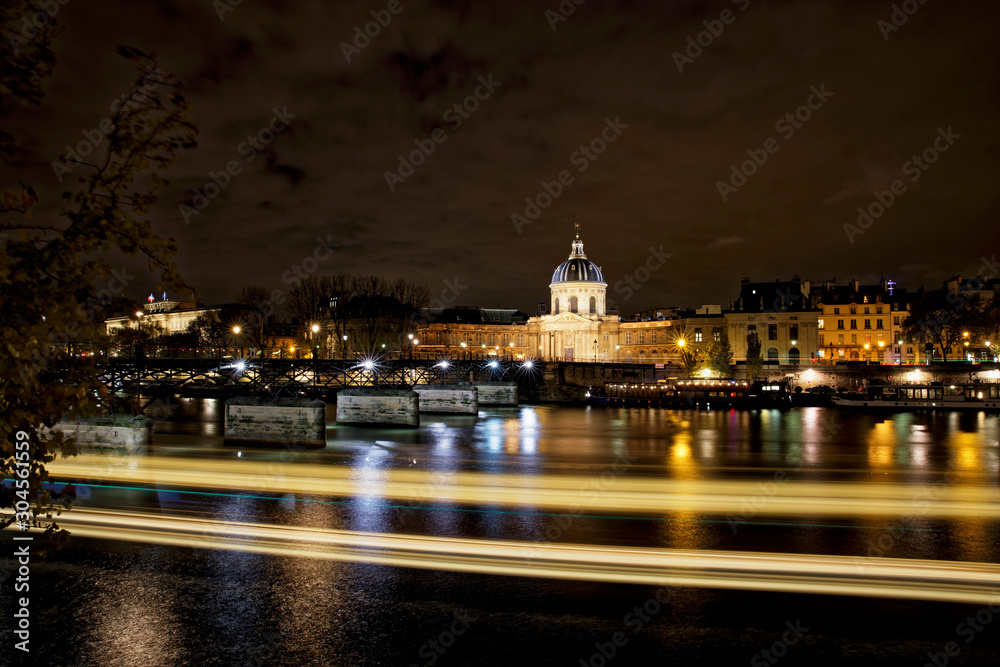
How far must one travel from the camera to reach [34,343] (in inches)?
161

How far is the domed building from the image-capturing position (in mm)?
136000

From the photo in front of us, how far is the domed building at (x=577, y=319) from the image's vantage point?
446ft

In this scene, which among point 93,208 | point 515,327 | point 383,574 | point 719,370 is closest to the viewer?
point 93,208

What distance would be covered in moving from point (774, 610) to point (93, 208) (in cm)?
1034

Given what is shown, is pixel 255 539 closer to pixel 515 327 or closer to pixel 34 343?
pixel 34 343

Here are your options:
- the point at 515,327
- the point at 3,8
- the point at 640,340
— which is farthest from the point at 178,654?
the point at 515,327

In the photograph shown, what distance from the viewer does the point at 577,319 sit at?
5369 inches

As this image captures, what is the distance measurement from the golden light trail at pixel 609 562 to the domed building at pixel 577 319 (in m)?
119

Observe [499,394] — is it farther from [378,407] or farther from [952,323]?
[952,323]

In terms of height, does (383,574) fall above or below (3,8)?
below

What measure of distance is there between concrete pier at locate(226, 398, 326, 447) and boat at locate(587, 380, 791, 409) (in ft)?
137
